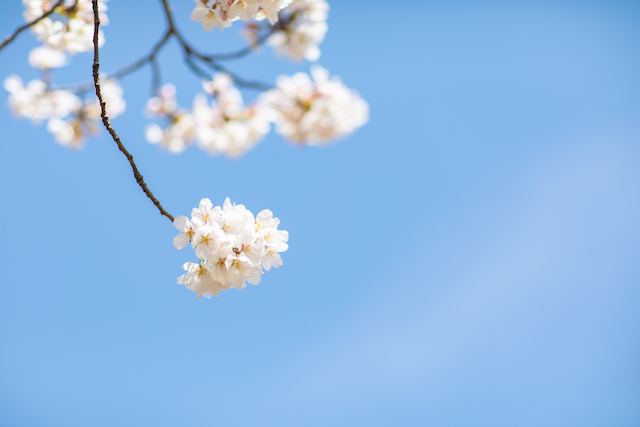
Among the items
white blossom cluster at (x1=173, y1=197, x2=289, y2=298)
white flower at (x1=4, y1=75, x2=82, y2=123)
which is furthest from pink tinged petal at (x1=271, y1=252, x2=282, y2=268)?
white flower at (x1=4, y1=75, x2=82, y2=123)

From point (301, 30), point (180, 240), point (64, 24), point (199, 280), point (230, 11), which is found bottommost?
point (199, 280)

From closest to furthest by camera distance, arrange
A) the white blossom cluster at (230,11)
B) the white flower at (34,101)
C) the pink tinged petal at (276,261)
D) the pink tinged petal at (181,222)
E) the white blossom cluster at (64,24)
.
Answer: the pink tinged petal at (181,222) → the pink tinged petal at (276,261) → the white blossom cluster at (230,11) → the white blossom cluster at (64,24) → the white flower at (34,101)

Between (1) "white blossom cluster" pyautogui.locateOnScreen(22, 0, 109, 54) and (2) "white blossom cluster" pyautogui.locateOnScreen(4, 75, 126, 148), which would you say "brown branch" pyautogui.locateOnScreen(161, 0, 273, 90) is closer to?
(1) "white blossom cluster" pyautogui.locateOnScreen(22, 0, 109, 54)

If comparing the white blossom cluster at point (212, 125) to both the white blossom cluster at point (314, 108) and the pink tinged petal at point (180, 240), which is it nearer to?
the white blossom cluster at point (314, 108)

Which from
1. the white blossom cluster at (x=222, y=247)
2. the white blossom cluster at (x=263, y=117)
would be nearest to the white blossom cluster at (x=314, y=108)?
the white blossom cluster at (x=263, y=117)

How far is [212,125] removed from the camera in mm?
4262

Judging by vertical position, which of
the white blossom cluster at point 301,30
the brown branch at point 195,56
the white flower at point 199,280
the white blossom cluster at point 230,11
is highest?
the white blossom cluster at point 301,30

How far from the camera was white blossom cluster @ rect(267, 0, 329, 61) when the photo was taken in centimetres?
340

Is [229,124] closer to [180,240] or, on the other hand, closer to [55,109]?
[55,109]

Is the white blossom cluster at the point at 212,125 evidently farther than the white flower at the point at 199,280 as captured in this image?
Yes

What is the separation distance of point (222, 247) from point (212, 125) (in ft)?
10.3

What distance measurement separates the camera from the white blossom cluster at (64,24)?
8.36ft

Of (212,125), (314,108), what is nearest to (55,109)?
(212,125)

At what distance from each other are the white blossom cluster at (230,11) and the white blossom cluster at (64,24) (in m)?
1.25
